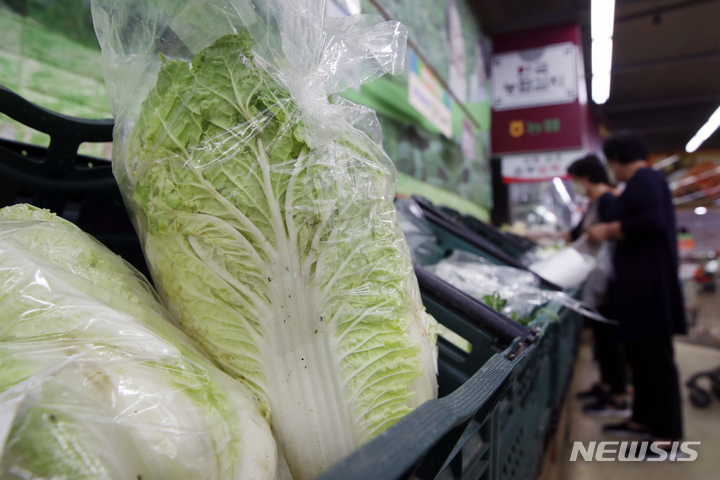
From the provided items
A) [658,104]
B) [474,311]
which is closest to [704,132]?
[658,104]

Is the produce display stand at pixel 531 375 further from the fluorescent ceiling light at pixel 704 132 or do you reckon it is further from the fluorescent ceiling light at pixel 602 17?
the fluorescent ceiling light at pixel 704 132

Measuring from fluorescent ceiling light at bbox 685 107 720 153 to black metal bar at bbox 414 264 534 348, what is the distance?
1295 cm

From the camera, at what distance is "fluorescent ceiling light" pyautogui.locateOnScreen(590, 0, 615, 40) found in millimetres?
5219

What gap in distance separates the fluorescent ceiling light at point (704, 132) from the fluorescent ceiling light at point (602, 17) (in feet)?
22.3

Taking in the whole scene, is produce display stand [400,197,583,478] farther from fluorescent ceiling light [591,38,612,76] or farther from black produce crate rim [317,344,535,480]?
fluorescent ceiling light [591,38,612,76]

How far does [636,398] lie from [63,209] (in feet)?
11.4

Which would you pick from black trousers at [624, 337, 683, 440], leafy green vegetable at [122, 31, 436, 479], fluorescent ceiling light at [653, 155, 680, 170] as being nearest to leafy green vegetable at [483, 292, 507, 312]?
leafy green vegetable at [122, 31, 436, 479]

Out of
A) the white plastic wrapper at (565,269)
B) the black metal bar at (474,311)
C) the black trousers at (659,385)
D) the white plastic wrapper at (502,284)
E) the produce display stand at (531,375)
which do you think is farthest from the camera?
the black trousers at (659,385)

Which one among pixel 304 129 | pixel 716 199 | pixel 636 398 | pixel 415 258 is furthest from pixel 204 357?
pixel 716 199

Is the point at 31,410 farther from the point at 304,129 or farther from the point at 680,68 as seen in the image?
the point at 680,68

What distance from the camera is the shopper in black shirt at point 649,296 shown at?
2680mm

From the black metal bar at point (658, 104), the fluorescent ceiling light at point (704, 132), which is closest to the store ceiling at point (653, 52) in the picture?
the black metal bar at point (658, 104)

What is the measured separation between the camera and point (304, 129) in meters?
0.73

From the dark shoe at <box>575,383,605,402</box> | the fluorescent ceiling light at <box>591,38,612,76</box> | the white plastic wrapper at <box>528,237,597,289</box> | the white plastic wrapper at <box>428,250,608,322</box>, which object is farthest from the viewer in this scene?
the fluorescent ceiling light at <box>591,38,612,76</box>
